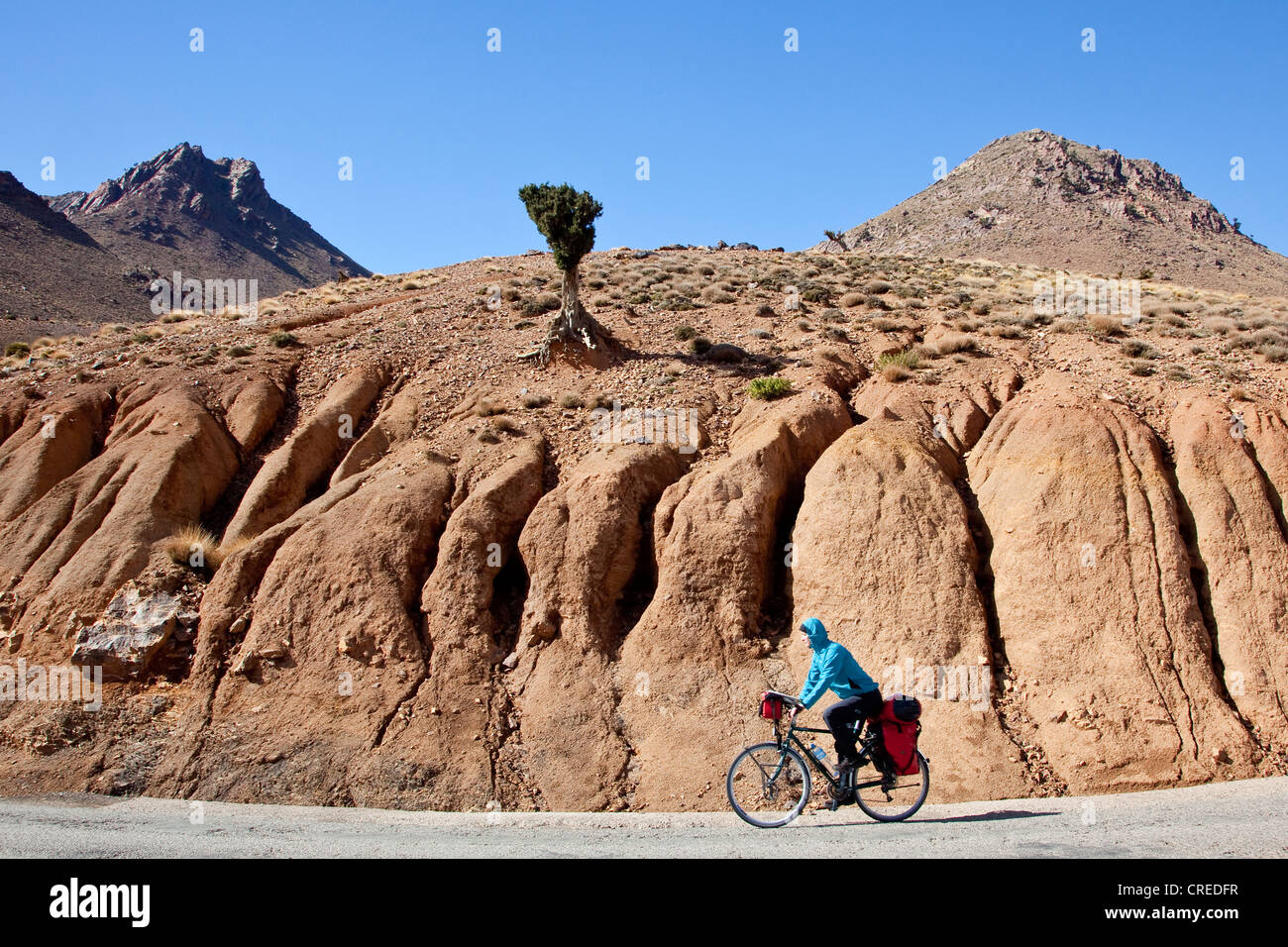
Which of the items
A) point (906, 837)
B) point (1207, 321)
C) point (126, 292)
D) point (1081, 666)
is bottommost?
point (906, 837)

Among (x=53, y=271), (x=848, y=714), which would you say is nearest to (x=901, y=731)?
(x=848, y=714)

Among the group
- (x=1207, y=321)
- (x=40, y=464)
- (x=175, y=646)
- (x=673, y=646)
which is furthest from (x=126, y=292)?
(x=1207, y=321)

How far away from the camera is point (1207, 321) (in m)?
18.2

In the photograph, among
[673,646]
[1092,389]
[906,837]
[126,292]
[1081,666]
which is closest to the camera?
[906,837]

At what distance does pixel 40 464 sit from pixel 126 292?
48.8 meters

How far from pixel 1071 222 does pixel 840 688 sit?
55.8 meters

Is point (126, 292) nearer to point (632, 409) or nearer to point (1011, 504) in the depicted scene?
point (632, 409)

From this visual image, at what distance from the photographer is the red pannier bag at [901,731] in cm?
789

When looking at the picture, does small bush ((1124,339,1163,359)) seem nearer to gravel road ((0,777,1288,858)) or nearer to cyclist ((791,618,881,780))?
gravel road ((0,777,1288,858))

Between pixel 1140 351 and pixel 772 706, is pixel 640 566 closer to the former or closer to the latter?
pixel 772 706

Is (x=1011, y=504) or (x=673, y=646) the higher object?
(x=1011, y=504)
